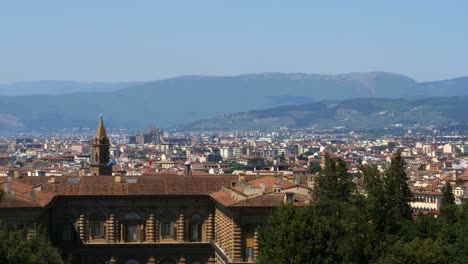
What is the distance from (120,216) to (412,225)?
14824 millimetres

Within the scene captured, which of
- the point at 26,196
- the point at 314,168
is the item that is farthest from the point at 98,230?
the point at 314,168

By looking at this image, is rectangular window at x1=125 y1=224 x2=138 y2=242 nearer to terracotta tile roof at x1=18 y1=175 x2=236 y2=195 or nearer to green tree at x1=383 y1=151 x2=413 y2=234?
terracotta tile roof at x1=18 y1=175 x2=236 y2=195

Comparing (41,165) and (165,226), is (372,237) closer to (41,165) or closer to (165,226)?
(165,226)

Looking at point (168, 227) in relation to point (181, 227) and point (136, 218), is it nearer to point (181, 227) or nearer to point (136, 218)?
point (181, 227)

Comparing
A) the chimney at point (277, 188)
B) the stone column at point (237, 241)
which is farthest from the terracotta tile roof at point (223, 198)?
the chimney at point (277, 188)

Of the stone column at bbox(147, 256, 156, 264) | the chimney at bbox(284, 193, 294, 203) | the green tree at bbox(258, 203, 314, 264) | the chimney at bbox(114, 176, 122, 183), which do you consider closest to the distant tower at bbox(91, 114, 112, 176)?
the chimney at bbox(114, 176, 122, 183)

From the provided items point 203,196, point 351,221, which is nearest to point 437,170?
point 203,196

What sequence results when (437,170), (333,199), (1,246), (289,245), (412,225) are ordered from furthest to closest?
1. (437,170)
2. (412,225)
3. (333,199)
4. (289,245)
5. (1,246)

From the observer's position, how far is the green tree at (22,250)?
46.1m

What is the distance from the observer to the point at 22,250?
47.4m

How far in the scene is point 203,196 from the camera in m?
71.6

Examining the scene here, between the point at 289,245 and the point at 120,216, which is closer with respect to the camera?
the point at 289,245

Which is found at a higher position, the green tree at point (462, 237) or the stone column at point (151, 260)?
the green tree at point (462, 237)

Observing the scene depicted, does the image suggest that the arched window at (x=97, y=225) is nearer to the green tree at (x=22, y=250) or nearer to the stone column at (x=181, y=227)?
the stone column at (x=181, y=227)
